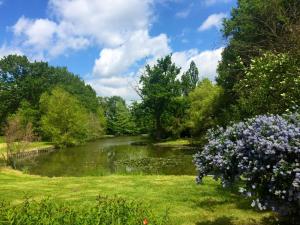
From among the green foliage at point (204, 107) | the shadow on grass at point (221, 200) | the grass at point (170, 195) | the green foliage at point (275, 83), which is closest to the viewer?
Answer: the grass at point (170, 195)

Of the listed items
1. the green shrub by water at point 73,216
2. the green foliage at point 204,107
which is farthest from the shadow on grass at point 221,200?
the green foliage at point 204,107

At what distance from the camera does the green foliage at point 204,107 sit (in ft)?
175

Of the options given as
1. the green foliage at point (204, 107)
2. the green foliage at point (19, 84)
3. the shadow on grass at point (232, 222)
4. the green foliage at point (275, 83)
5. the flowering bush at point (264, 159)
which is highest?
the green foliage at point (19, 84)

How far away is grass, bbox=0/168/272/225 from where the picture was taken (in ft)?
34.5

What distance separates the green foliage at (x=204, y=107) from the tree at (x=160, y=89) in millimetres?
10238

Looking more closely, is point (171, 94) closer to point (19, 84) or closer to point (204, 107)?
point (204, 107)

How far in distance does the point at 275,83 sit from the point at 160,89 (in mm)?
62883

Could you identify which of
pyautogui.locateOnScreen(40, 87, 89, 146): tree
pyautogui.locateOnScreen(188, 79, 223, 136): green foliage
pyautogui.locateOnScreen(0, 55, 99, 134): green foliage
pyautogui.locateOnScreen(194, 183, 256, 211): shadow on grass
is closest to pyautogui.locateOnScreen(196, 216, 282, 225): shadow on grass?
pyautogui.locateOnScreen(194, 183, 256, 211): shadow on grass

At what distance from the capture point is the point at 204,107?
188ft

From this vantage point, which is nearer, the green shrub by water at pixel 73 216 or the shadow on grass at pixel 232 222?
the green shrub by water at pixel 73 216

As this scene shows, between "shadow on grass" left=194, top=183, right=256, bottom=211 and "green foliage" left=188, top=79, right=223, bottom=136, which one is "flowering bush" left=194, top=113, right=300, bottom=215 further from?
"green foliage" left=188, top=79, right=223, bottom=136

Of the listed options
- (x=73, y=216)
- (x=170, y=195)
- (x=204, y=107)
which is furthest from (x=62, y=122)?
(x=73, y=216)

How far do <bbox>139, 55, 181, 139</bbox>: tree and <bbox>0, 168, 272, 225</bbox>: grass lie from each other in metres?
59.0

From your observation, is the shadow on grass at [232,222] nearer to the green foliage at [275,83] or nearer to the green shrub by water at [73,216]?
the green shrub by water at [73,216]
